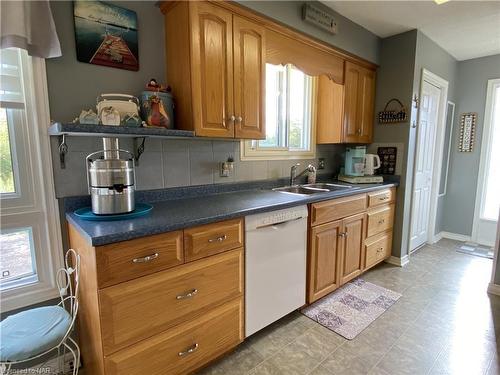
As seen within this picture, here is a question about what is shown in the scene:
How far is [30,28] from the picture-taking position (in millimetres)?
1182

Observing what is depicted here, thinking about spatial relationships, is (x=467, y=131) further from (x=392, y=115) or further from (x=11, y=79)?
(x=11, y=79)

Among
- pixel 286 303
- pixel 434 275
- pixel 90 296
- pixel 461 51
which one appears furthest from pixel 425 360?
pixel 461 51

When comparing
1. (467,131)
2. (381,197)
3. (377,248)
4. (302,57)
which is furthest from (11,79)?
(467,131)

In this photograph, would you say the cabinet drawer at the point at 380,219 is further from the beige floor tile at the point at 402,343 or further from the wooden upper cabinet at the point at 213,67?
the wooden upper cabinet at the point at 213,67

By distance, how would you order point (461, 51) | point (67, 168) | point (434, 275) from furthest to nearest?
point (461, 51) < point (434, 275) < point (67, 168)

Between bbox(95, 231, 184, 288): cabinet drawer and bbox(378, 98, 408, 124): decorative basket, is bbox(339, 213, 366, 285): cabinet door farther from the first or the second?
bbox(95, 231, 184, 288): cabinet drawer

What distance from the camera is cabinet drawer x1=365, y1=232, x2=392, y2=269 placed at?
2535 millimetres

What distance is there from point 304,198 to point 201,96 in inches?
37.5

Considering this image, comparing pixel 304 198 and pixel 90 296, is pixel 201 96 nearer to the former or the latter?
pixel 304 198

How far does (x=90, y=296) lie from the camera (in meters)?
1.13

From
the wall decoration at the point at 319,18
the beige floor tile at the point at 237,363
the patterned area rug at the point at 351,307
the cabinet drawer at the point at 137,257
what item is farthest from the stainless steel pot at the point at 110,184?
the wall decoration at the point at 319,18

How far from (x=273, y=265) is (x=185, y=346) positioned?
676mm

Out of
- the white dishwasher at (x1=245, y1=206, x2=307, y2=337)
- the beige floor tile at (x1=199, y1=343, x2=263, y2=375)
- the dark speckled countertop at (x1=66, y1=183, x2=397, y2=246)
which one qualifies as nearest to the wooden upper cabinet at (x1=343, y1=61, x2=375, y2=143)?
the dark speckled countertop at (x1=66, y1=183, x2=397, y2=246)

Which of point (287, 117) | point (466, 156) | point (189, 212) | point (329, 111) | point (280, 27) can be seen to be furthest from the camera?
point (466, 156)
